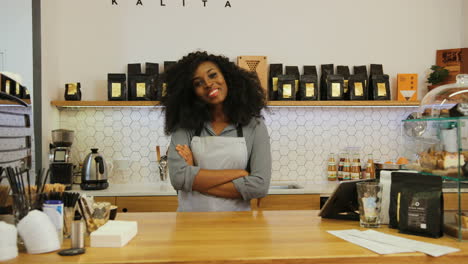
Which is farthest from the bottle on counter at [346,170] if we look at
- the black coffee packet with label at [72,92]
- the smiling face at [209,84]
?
the black coffee packet with label at [72,92]

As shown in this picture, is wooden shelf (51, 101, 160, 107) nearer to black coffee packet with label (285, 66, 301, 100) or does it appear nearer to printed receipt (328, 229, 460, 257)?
black coffee packet with label (285, 66, 301, 100)

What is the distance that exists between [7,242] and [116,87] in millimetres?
2531

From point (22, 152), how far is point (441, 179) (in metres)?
2.04

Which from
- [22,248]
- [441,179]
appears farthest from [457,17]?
[22,248]

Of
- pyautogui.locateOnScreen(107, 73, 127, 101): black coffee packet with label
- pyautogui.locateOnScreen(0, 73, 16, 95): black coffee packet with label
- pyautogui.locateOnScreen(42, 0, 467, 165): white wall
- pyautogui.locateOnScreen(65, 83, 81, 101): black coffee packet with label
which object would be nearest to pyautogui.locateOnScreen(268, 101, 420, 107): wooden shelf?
pyautogui.locateOnScreen(42, 0, 467, 165): white wall

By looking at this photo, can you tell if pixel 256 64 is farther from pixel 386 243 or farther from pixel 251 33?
pixel 386 243

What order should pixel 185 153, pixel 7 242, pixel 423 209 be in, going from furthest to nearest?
1. pixel 185 153
2. pixel 423 209
3. pixel 7 242

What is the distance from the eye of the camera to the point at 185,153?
2.27 metres

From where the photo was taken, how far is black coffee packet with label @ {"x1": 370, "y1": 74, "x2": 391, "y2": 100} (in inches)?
149

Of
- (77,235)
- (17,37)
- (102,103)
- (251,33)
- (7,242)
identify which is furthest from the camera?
(251,33)

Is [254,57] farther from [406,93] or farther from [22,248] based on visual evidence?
[22,248]

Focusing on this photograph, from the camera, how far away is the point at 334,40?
157 inches

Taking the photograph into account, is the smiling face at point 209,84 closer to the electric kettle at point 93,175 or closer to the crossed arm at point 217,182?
the crossed arm at point 217,182

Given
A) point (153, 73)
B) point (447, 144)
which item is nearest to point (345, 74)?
point (153, 73)
